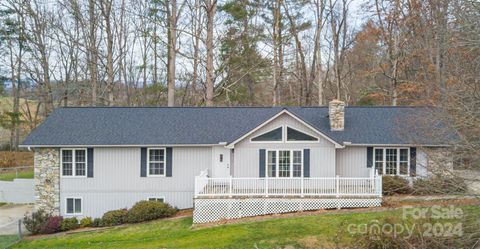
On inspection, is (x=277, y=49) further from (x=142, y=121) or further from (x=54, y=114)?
(x=54, y=114)

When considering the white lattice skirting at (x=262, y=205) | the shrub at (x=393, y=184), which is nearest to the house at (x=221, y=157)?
the white lattice skirting at (x=262, y=205)

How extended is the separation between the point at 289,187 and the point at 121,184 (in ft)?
26.4

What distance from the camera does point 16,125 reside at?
40812 millimetres

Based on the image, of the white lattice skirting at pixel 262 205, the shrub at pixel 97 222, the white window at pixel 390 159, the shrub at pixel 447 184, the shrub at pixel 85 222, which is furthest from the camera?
the white window at pixel 390 159

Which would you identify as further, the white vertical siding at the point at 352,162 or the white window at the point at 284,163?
the white vertical siding at the point at 352,162

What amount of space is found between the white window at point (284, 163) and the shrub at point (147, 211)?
195 inches

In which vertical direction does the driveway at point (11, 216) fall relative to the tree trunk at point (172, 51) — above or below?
below

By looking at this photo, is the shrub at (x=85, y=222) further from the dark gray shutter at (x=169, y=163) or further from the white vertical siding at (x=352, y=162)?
the white vertical siding at (x=352, y=162)

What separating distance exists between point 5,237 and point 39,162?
3.71 meters

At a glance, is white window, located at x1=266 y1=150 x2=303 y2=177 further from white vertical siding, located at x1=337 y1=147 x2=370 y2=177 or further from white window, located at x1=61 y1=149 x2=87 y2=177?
white window, located at x1=61 y1=149 x2=87 y2=177

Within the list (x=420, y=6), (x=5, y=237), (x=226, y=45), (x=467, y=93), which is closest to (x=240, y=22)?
(x=226, y=45)

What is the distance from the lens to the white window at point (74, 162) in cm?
2152

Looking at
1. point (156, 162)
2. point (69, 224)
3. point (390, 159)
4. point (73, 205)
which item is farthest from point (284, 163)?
point (73, 205)

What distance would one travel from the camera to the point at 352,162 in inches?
835
